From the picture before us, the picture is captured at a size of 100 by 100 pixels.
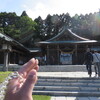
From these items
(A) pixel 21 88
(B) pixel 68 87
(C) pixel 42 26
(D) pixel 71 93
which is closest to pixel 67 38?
(B) pixel 68 87

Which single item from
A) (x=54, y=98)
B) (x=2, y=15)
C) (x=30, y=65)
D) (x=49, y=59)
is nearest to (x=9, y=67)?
(x=49, y=59)

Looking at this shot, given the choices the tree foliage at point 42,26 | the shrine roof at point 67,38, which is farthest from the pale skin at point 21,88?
the tree foliage at point 42,26

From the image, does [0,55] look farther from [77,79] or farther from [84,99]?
[84,99]

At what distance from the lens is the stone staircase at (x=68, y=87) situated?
26.2ft

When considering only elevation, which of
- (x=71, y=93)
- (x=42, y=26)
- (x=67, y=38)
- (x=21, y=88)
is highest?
(x=42, y=26)

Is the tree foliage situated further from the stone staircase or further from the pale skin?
the pale skin

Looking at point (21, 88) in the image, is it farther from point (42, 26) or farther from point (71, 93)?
point (42, 26)

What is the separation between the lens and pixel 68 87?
28.5 ft

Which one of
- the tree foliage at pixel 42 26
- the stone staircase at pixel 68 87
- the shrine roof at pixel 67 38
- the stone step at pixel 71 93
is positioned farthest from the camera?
the tree foliage at pixel 42 26

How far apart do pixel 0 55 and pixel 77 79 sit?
12.8 m

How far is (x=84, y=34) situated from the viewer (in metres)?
37.8

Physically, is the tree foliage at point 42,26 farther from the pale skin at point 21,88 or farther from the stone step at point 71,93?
the pale skin at point 21,88

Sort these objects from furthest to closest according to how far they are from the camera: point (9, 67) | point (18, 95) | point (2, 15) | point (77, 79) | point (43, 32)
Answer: point (2, 15) < point (43, 32) < point (9, 67) < point (77, 79) < point (18, 95)

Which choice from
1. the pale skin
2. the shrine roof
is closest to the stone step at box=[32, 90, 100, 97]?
the pale skin
